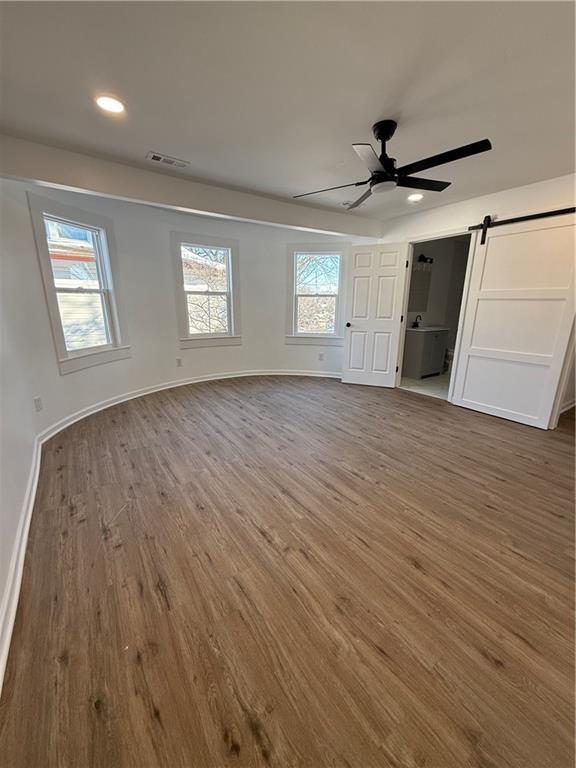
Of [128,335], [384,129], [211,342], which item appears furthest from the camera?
[211,342]

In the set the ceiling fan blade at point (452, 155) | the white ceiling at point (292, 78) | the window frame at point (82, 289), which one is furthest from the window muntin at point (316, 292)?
the ceiling fan blade at point (452, 155)

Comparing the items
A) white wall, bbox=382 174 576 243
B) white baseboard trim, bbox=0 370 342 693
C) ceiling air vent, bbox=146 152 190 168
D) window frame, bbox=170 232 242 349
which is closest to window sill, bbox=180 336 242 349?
window frame, bbox=170 232 242 349

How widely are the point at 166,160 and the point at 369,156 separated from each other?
6.42ft

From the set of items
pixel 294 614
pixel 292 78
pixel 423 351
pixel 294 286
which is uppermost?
pixel 292 78

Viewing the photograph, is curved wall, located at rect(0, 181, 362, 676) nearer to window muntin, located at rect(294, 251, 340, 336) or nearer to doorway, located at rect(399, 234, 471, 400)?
window muntin, located at rect(294, 251, 340, 336)

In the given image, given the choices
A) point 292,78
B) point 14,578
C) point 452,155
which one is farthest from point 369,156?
point 14,578

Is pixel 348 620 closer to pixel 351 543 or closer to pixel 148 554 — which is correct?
pixel 351 543

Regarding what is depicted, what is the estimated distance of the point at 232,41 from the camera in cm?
158

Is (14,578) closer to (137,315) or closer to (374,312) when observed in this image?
(137,315)

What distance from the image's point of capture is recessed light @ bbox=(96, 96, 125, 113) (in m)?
2.04

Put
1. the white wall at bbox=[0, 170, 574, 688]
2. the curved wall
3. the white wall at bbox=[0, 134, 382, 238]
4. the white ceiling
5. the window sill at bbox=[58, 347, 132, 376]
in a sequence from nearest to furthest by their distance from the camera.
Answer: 1. the white ceiling
2. the curved wall
3. the white wall at bbox=[0, 170, 574, 688]
4. the white wall at bbox=[0, 134, 382, 238]
5. the window sill at bbox=[58, 347, 132, 376]

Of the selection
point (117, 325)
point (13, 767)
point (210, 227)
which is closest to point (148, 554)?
point (13, 767)

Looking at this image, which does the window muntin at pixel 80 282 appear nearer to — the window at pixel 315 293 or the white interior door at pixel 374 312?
the window at pixel 315 293

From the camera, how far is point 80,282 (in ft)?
11.7
